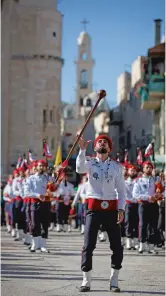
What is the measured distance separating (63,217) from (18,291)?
1927cm

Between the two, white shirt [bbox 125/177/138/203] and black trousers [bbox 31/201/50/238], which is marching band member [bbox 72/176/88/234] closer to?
white shirt [bbox 125/177/138/203]

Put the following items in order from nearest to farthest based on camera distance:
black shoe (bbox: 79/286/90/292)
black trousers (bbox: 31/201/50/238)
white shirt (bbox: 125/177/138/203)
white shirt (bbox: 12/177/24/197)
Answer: black shoe (bbox: 79/286/90/292)
black trousers (bbox: 31/201/50/238)
white shirt (bbox: 125/177/138/203)
white shirt (bbox: 12/177/24/197)

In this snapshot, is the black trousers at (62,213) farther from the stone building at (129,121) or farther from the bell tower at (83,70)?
the bell tower at (83,70)

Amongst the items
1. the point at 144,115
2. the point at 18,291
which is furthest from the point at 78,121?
the point at 18,291

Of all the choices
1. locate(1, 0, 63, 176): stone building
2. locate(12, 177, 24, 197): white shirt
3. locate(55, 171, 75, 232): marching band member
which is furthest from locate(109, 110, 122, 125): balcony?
locate(12, 177, 24, 197): white shirt

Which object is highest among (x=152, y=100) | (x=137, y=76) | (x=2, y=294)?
(x=137, y=76)

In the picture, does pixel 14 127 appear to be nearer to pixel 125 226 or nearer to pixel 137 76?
pixel 137 76

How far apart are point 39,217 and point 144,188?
7.83 feet

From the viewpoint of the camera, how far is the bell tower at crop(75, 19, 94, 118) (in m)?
141

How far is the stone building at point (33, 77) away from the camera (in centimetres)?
7112

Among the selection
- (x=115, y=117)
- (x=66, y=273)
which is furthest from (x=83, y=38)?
(x=66, y=273)

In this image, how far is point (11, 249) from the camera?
18.9 m

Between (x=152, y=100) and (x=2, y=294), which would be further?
(x=152, y=100)

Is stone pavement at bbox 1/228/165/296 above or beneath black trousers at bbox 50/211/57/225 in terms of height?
beneath
